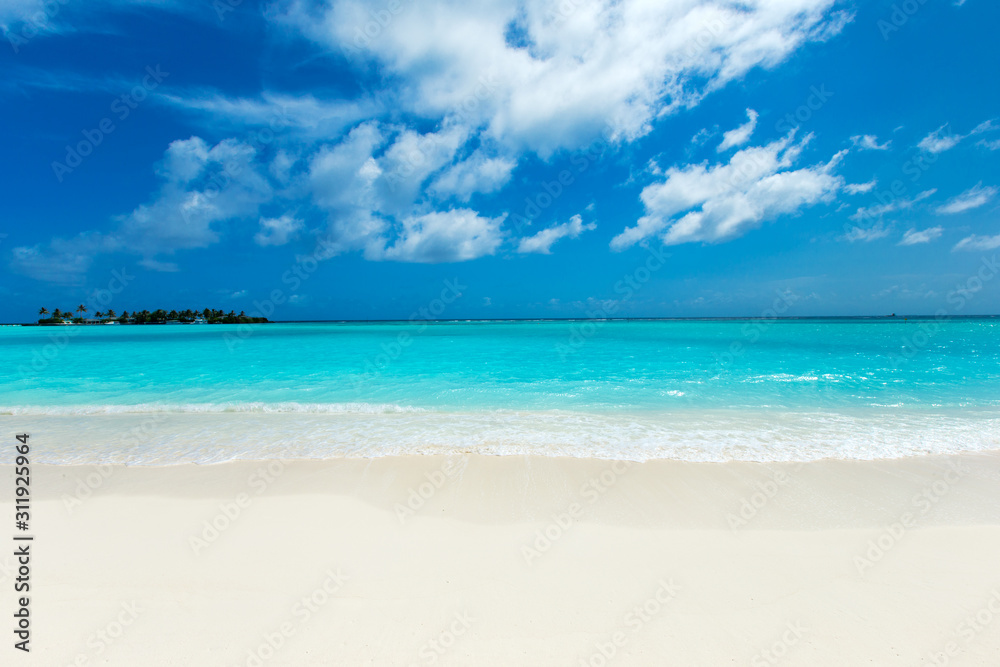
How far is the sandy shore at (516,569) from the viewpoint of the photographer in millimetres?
2920

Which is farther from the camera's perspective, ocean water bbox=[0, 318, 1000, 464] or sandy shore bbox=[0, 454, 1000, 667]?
ocean water bbox=[0, 318, 1000, 464]

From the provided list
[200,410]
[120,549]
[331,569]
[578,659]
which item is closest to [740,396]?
[578,659]

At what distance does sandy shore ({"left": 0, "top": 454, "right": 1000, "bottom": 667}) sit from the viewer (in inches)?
115

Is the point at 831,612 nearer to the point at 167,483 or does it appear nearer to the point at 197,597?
the point at 197,597

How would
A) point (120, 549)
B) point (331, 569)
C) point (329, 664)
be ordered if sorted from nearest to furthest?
point (329, 664) < point (331, 569) < point (120, 549)

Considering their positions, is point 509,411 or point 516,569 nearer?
point 516,569

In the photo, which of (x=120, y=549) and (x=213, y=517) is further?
(x=213, y=517)

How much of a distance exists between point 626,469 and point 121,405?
1427cm

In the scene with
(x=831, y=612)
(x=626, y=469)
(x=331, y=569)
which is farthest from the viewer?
(x=626, y=469)

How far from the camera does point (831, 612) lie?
10.6 ft

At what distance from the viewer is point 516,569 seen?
379 cm

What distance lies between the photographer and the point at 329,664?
9.13 ft

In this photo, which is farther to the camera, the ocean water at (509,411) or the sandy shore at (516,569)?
the ocean water at (509,411)

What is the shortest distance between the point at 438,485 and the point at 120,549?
3.60 m
